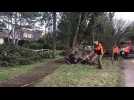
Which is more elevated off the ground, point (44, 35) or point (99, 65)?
point (44, 35)

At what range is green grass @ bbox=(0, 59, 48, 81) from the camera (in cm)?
627

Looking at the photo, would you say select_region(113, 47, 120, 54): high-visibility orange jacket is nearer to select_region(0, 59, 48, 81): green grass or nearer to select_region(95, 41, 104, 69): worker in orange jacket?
select_region(95, 41, 104, 69): worker in orange jacket

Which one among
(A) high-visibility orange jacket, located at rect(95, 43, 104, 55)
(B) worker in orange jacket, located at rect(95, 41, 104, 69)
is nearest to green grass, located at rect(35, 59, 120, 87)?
(B) worker in orange jacket, located at rect(95, 41, 104, 69)

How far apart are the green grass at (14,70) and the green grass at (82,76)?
43cm

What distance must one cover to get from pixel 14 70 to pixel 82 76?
1538 mm

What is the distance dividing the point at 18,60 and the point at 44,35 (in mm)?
1849

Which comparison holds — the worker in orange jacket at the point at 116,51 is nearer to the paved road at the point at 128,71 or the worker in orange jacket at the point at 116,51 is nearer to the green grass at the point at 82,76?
the paved road at the point at 128,71

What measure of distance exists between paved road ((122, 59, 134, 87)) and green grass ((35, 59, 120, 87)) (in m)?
0.13

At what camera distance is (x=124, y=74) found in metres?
6.24

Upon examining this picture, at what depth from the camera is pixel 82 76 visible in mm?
6016

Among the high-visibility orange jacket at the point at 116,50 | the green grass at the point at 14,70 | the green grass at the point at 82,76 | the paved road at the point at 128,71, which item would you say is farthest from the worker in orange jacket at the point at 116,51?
the green grass at the point at 14,70

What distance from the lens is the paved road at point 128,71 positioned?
5.79m
